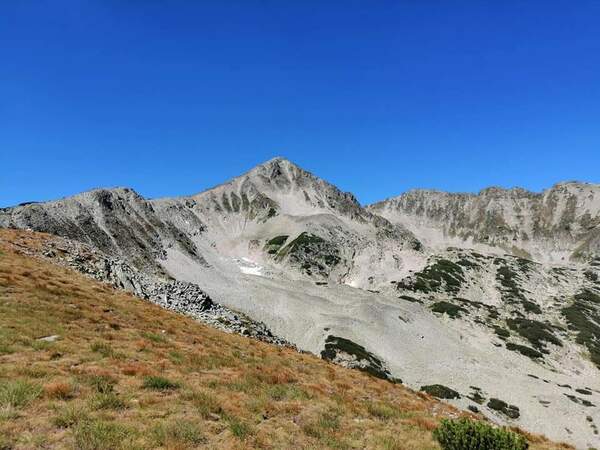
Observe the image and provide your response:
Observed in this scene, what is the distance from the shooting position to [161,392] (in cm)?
1465

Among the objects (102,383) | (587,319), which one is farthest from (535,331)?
(102,383)

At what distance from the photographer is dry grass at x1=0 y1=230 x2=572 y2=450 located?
1123 centimetres

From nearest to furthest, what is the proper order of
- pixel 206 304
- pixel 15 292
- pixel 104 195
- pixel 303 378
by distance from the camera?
pixel 303 378, pixel 15 292, pixel 206 304, pixel 104 195

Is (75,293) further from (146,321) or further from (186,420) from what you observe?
A: (186,420)

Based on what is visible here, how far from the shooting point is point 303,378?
842 inches

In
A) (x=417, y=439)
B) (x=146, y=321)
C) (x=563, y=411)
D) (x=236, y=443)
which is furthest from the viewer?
(x=563, y=411)

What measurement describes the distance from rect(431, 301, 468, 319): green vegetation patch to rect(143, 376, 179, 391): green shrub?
112m

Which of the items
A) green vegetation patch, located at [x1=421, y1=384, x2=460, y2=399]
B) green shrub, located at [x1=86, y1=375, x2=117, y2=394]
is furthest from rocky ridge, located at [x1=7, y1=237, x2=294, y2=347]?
green vegetation patch, located at [x1=421, y1=384, x2=460, y2=399]

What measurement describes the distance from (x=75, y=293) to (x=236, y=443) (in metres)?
21.2

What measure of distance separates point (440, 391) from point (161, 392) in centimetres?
5986

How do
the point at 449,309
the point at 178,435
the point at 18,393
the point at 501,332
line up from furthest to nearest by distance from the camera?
the point at 449,309
the point at 501,332
the point at 18,393
the point at 178,435

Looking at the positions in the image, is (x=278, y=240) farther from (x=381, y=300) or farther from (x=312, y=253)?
(x=381, y=300)

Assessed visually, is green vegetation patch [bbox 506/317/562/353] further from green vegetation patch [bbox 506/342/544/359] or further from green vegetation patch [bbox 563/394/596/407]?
green vegetation patch [bbox 563/394/596/407]

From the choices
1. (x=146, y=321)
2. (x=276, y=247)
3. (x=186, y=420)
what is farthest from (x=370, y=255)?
(x=186, y=420)
